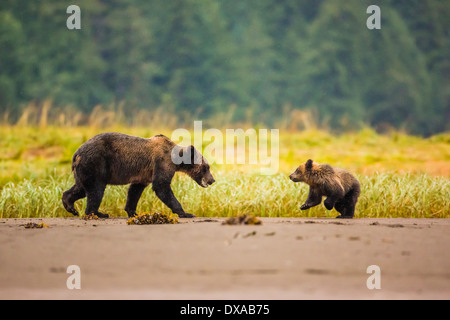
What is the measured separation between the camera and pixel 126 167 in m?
10.8

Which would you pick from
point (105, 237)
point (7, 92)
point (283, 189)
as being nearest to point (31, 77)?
point (7, 92)

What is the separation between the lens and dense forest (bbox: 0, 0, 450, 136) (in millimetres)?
37875

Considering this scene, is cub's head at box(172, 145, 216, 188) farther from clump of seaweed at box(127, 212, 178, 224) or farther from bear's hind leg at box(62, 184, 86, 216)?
clump of seaweed at box(127, 212, 178, 224)

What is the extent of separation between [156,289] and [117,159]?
4553mm

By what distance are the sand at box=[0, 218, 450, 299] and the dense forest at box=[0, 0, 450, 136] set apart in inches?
1126

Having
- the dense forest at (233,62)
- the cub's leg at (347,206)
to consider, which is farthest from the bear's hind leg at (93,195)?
the dense forest at (233,62)

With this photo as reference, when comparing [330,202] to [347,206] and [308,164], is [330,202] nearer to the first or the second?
[347,206]

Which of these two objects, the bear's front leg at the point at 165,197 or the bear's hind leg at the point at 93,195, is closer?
the bear's hind leg at the point at 93,195

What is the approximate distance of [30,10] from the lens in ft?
127

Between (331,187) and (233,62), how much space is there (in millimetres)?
31069

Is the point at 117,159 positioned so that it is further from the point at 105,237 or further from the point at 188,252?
the point at 188,252

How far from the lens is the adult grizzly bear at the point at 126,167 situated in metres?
10.6

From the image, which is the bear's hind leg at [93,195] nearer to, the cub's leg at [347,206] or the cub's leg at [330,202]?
the cub's leg at [330,202]

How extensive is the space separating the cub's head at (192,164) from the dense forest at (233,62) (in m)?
25.4
